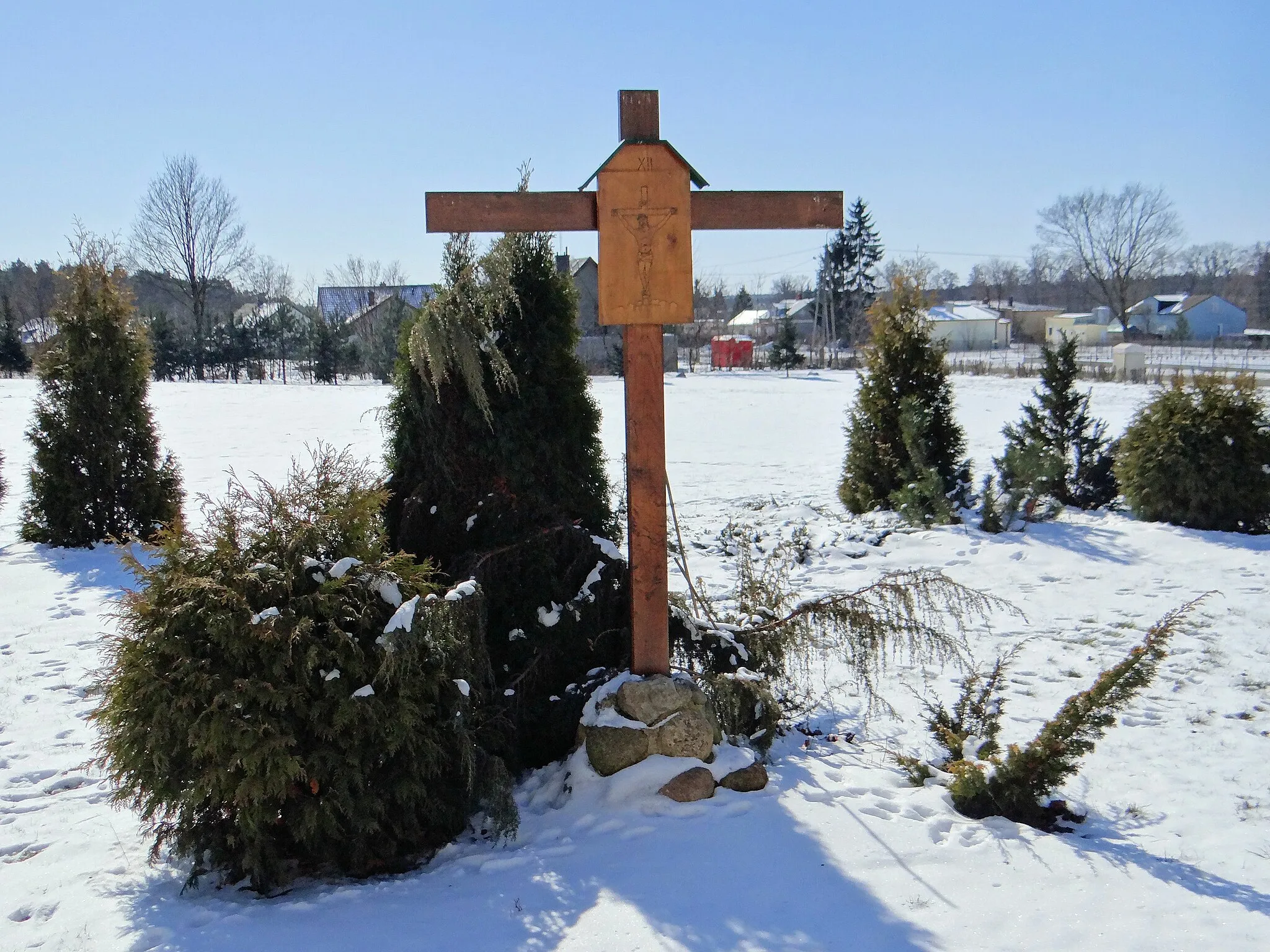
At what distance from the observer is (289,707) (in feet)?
10.3

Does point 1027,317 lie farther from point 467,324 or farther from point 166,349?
point 467,324

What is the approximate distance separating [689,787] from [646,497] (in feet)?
4.10

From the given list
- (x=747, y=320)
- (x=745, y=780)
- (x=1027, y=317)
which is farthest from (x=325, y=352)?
(x=1027, y=317)

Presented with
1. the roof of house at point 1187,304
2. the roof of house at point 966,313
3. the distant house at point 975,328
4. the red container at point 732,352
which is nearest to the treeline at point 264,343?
the red container at point 732,352

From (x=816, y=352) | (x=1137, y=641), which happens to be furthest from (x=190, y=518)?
(x=816, y=352)

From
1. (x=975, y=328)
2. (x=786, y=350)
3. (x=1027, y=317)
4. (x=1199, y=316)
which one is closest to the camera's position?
(x=786, y=350)

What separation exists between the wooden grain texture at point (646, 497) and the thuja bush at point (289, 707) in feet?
2.55

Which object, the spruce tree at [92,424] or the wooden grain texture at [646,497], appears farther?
the spruce tree at [92,424]

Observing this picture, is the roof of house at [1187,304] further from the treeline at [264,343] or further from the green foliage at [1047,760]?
the green foliage at [1047,760]

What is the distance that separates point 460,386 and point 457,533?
0.74m

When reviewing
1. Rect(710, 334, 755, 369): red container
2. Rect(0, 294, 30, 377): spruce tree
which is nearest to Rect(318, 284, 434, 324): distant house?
Rect(0, 294, 30, 377): spruce tree

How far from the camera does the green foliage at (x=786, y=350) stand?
41.4 m

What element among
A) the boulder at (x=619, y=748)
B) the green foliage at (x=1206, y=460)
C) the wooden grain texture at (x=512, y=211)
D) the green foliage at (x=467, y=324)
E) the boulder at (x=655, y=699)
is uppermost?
the wooden grain texture at (x=512, y=211)

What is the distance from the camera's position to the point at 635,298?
3.80 meters
